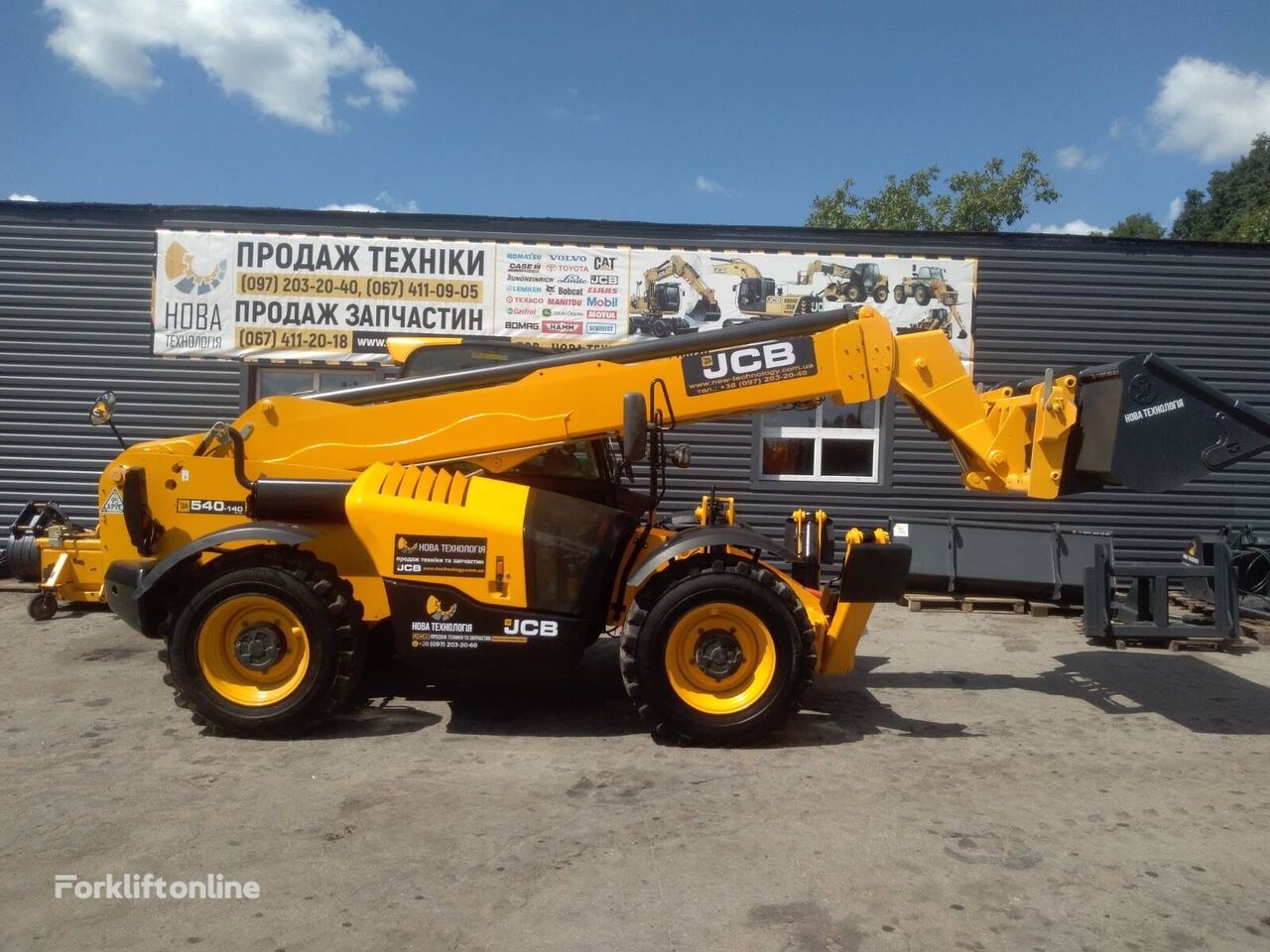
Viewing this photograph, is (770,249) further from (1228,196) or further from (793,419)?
(1228,196)

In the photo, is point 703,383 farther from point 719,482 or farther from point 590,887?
point 719,482

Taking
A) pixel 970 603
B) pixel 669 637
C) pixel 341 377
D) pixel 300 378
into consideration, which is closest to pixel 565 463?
pixel 669 637

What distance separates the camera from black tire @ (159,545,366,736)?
17.4 feet

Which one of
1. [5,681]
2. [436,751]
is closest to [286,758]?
[436,751]

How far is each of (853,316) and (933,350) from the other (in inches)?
24.2

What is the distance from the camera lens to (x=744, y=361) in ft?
19.0

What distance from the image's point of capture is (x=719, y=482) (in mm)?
11047

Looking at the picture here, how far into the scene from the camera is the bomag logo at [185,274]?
10875 mm

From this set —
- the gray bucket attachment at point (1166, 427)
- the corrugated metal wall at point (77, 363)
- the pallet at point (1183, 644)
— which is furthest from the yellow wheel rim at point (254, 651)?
the pallet at point (1183, 644)

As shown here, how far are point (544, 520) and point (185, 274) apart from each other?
7.75 metres

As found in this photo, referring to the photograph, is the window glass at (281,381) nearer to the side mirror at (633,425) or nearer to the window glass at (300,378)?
the window glass at (300,378)
